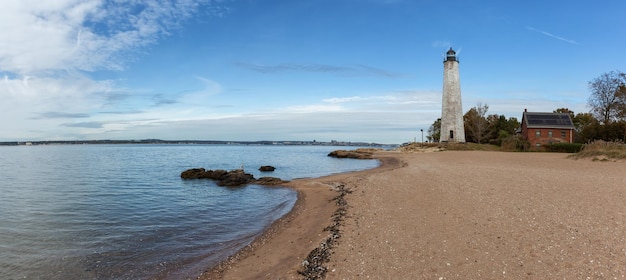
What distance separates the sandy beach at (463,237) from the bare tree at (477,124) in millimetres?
51395

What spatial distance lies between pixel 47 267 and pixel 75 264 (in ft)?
1.95

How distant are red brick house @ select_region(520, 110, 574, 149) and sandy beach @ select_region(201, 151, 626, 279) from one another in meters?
41.1

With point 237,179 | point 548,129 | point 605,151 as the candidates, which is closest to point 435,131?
point 548,129

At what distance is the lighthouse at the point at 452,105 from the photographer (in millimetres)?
55688

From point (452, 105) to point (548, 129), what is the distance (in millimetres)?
13306

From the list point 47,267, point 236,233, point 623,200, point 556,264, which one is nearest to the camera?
point 556,264

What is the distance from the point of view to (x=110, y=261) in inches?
356

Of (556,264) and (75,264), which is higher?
(556,264)

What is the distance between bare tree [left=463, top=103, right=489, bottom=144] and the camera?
62438 mm

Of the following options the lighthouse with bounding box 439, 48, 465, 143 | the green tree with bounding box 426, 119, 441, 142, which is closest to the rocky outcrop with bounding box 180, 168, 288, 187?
the lighthouse with bounding box 439, 48, 465, 143

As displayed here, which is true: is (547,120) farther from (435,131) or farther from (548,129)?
(435,131)

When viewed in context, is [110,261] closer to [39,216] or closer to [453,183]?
[39,216]

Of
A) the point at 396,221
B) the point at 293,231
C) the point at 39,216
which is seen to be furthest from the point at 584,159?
the point at 39,216

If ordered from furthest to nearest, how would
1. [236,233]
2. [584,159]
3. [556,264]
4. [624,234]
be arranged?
[584,159] < [236,233] < [624,234] < [556,264]
